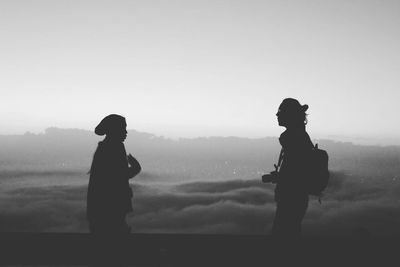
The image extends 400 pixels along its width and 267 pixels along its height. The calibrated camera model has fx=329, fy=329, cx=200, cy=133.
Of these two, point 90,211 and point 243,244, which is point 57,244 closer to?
point 90,211

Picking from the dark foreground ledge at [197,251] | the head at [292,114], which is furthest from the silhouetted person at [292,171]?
the dark foreground ledge at [197,251]

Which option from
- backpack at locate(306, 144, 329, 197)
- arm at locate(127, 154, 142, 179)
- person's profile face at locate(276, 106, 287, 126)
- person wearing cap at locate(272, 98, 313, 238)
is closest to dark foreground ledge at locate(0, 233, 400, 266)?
person wearing cap at locate(272, 98, 313, 238)

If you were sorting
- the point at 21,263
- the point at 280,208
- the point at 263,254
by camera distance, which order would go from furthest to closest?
the point at 263,254 → the point at 21,263 → the point at 280,208

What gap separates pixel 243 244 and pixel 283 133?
1945 mm

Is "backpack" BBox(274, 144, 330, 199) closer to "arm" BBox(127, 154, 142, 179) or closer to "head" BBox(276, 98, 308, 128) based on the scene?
"head" BBox(276, 98, 308, 128)

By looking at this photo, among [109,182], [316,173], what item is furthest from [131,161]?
[316,173]

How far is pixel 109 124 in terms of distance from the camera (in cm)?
384

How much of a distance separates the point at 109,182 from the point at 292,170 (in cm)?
209

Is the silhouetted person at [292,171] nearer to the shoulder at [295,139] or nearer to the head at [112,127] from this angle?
the shoulder at [295,139]

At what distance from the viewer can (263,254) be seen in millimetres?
4637

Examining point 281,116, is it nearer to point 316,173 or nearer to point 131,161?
point 316,173

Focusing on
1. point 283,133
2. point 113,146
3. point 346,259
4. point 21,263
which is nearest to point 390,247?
point 346,259

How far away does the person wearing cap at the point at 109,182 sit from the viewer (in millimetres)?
3803

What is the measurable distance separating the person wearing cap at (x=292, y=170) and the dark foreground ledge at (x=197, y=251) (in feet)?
2.85
